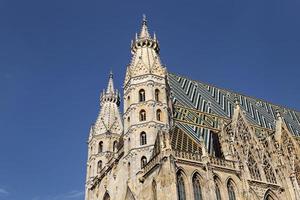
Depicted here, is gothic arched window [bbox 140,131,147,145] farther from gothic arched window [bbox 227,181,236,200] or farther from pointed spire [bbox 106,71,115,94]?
pointed spire [bbox 106,71,115,94]

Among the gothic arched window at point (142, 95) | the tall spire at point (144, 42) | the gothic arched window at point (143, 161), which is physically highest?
the tall spire at point (144, 42)

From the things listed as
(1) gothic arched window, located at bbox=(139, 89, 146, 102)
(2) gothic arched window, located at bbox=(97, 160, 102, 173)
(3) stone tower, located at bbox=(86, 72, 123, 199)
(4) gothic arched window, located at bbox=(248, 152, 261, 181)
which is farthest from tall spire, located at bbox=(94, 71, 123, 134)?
(4) gothic arched window, located at bbox=(248, 152, 261, 181)

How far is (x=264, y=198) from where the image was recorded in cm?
2947

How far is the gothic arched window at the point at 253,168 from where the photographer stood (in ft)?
99.1

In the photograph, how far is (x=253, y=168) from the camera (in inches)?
1212

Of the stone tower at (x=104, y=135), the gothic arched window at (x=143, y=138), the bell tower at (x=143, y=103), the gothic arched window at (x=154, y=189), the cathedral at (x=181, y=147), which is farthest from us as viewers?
the stone tower at (x=104, y=135)

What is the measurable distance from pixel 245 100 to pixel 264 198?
17.2m

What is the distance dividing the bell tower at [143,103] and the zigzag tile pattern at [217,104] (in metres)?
2.63

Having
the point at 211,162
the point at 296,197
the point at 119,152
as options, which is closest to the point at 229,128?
the point at 211,162

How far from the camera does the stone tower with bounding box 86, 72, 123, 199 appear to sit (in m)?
38.8

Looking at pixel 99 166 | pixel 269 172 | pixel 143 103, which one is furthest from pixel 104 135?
pixel 269 172

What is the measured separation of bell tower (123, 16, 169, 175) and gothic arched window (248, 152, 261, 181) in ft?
24.1

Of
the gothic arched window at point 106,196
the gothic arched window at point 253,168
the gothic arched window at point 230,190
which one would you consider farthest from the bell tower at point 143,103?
the gothic arched window at point 253,168

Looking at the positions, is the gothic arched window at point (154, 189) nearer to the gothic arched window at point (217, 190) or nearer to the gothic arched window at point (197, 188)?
the gothic arched window at point (197, 188)
